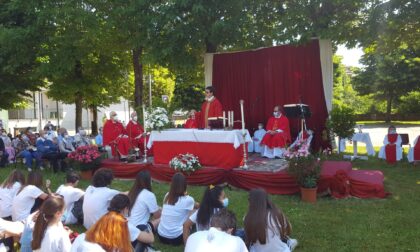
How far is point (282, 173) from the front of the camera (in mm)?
8648

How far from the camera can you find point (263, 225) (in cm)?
416

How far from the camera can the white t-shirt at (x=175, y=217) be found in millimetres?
5383

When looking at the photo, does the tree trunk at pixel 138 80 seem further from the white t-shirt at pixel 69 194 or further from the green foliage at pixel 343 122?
the white t-shirt at pixel 69 194

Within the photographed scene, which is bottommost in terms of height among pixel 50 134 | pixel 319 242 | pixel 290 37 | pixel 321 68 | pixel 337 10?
pixel 319 242

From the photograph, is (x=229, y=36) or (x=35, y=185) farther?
(x=229, y=36)

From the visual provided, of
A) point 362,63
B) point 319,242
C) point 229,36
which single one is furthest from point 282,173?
point 362,63

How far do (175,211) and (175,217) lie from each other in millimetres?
114

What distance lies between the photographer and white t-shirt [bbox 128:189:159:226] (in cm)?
530

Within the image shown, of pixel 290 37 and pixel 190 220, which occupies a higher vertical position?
pixel 290 37

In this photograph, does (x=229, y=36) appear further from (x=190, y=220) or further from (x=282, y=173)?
(x=190, y=220)

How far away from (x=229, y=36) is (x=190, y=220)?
9.25 meters

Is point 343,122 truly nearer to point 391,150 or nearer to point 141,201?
point 391,150

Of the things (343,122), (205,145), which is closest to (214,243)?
(205,145)

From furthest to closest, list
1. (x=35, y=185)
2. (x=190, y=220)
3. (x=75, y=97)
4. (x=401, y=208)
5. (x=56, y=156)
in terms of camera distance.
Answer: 1. (x=75, y=97)
2. (x=56, y=156)
3. (x=401, y=208)
4. (x=35, y=185)
5. (x=190, y=220)
